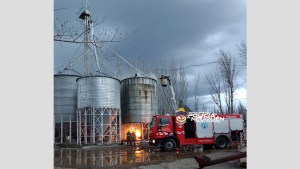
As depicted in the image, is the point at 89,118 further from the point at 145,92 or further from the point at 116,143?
the point at 145,92

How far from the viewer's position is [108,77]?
92.5 ft

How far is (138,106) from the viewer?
105 feet

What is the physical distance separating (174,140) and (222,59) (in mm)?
15989

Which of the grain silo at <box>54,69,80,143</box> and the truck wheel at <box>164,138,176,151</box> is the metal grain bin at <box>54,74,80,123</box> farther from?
the truck wheel at <box>164,138,176,151</box>

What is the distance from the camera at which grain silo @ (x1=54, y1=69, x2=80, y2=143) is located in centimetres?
2969

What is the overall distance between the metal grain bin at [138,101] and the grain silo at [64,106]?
553 cm

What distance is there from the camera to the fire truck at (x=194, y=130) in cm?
1978

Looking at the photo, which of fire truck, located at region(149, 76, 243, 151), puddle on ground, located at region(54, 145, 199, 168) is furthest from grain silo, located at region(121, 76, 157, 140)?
puddle on ground, located at region(54, 145, 199, 168)

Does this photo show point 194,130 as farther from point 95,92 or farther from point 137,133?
point 137,133

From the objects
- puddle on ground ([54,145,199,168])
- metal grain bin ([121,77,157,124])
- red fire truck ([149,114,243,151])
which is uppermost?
metal grain bin ([121,77,157,124])

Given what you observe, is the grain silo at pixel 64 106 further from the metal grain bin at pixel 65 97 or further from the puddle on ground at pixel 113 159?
the puddle on ground at pixel 113 159

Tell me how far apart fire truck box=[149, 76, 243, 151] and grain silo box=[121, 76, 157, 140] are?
11.7m

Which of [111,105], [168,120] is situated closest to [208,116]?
[168,120]

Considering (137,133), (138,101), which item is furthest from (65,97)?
(137,133)
